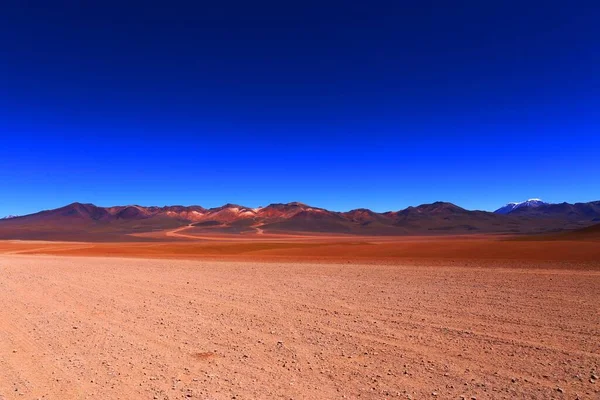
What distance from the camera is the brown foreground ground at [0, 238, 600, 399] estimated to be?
536 cm

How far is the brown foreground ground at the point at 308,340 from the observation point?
17.6ft

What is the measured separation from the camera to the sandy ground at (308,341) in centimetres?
536

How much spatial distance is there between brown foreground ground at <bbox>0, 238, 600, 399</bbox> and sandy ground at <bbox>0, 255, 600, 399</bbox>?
1.1 inches

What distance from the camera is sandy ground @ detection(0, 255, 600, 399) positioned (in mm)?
5355

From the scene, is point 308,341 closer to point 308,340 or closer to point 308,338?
point 308,340

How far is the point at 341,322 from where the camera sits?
8.68m

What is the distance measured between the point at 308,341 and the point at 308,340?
0.05 m

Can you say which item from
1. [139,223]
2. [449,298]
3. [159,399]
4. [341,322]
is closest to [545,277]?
[449,298]

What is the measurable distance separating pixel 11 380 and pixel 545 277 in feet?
48.2

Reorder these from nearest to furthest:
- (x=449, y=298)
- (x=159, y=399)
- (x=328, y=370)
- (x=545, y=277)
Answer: (x=159, y=399) < (x=328, y=370) < (x=449, y=298) < (x=545, y=277)

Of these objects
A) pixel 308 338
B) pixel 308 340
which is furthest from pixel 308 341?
pixel 308 338

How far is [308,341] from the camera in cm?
735

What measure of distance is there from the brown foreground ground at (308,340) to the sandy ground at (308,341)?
3 cm

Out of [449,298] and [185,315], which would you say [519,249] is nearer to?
[449,298]
